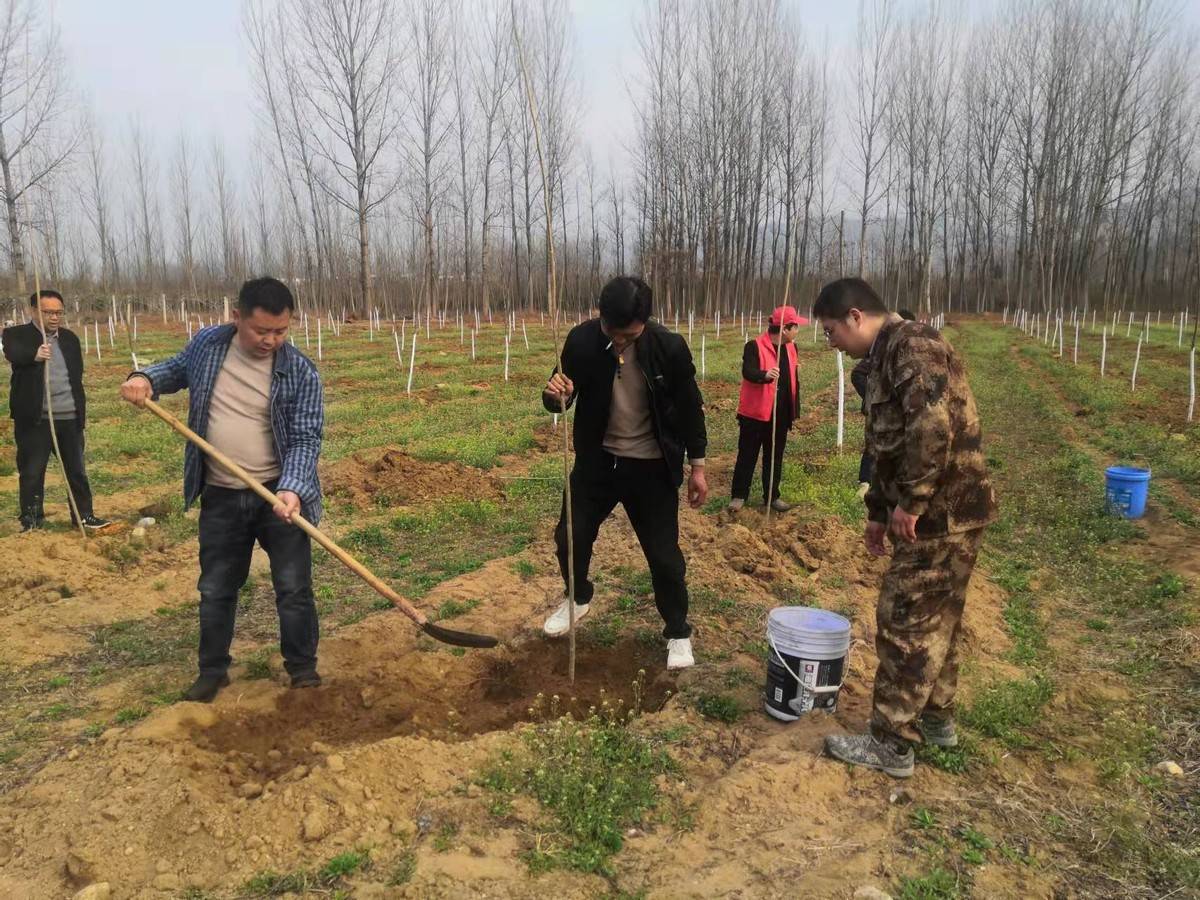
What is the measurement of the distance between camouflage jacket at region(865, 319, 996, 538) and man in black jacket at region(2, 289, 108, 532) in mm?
6170

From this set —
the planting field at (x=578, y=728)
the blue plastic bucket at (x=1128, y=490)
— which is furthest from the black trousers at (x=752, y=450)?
the blue plastic bucket at (x=1128, y=490)

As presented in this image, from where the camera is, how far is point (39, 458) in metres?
6.36

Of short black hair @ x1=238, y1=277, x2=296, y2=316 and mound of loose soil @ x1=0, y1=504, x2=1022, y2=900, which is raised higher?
short black hair @ x1=238, y1=277, x2=296, y2=316

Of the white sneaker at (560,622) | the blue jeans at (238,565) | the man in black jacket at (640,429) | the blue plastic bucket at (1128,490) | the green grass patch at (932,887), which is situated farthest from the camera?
the blue plastic bucket at (1128,490)

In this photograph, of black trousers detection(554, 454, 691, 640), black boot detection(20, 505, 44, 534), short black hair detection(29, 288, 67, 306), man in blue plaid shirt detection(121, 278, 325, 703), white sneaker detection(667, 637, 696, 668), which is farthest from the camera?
black boot detection(20, 505, 44, 534)

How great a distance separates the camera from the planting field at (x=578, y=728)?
2496 millimetres

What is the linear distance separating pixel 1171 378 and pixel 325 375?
724 inches

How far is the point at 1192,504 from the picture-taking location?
697cm

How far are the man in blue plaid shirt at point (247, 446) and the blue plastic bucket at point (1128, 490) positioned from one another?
21.7 feet

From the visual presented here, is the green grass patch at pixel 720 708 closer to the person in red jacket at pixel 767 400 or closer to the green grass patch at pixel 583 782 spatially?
the green grass patch at pixel 583 782

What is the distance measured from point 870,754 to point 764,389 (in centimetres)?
414

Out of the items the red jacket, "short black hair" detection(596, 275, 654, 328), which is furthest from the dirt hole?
the red jacket

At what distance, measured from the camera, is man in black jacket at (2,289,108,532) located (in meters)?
6.01

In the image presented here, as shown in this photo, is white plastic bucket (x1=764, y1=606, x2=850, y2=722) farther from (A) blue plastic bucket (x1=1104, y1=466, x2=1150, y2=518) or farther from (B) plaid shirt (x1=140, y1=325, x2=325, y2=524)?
(A) blue plastic bucket (x1=1104, y1=466, x2=1150, y2=518)
